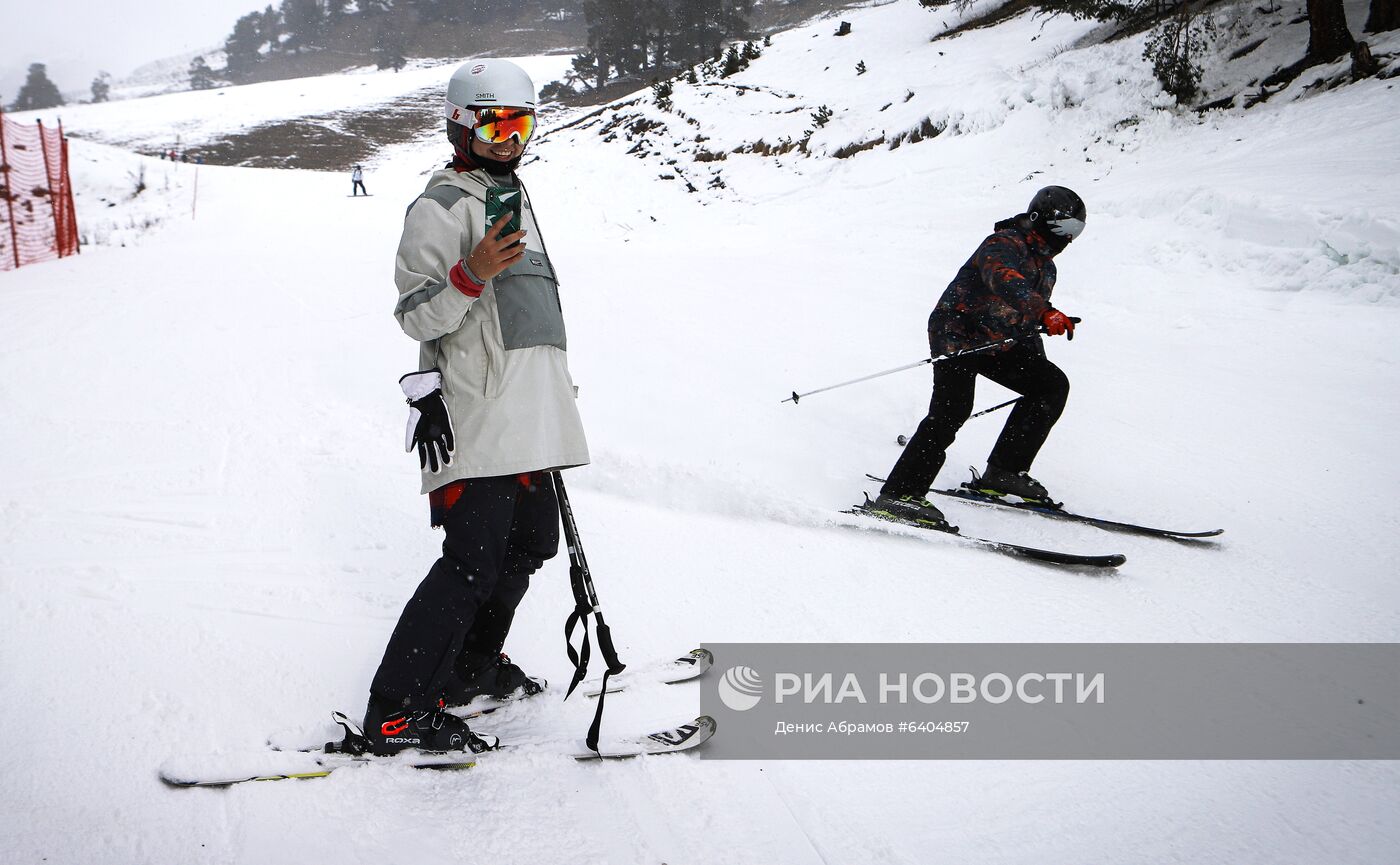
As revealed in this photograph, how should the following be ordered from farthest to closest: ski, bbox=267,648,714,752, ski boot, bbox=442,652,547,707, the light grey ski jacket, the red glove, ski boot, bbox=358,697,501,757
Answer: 1. the red glove
2. ski boot, bbox=442,652,547,707
3. ski, bbox=267,648,714,752
4. ski boot, bbox=358,697,501,757
5. the light grey ski jacket

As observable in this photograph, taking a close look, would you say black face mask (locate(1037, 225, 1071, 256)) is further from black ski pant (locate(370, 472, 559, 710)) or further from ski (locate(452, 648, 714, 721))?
black ski pant (locate(370, 472, 559, 710))

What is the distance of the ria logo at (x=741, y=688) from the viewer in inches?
98.7

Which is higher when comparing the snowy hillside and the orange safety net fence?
the orange safety net fence

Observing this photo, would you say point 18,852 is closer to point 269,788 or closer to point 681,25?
point 269,788

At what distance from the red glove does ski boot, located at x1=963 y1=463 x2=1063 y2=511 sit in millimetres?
901

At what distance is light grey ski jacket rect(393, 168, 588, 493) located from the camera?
1955 millimetres

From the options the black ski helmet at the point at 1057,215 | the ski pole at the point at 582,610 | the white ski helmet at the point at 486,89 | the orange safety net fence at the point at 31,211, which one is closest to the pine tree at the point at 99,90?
the orange safety net fence at the point at 31,211

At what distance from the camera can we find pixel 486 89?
2.03 meters

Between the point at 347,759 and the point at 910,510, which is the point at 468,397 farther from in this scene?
the point at 910,510

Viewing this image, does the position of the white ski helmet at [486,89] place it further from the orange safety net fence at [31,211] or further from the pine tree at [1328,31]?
the orange safety net fence at [31,211]

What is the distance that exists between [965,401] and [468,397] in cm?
280

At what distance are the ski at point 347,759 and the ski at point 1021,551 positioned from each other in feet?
6.13

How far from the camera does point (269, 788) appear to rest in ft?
6.56

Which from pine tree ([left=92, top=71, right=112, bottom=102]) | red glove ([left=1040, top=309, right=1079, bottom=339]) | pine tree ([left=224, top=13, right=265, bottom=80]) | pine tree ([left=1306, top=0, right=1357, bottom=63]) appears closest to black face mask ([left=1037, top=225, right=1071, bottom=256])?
red glove ([left=1040, top=309, right=1079, bottom=339])
